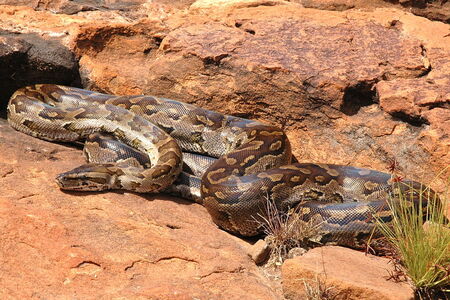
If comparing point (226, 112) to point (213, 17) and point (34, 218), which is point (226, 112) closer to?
point (213, 17)

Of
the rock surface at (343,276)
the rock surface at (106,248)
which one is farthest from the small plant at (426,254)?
the rock surface at (106,248)

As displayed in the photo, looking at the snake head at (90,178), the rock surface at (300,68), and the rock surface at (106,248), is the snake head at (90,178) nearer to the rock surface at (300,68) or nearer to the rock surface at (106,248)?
the rock surface at (106,248)

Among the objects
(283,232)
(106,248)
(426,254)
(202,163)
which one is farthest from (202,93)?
(426,254)

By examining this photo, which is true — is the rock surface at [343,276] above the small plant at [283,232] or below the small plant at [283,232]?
above

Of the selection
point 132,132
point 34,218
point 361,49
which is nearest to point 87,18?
point 132,132

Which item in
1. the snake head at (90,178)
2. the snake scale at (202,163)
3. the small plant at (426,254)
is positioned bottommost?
the snake scale at (202,163)

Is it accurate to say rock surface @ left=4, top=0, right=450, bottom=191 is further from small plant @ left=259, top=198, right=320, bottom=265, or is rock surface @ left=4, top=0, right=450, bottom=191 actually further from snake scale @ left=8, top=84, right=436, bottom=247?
small plant @ left=259, top=198, right=320, bottom=265
